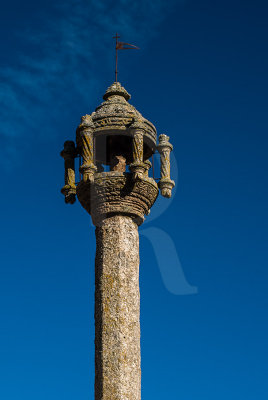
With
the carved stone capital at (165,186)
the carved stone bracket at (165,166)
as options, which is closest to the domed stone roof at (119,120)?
the carved stone bracket at (165,166)

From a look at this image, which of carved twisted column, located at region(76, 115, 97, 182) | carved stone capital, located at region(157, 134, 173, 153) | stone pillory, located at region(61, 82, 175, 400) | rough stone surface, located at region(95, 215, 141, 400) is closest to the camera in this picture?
Result: rough stone surface, located at region(95, 215, 141, 400)

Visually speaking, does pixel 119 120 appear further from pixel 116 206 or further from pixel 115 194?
pixel 116 206

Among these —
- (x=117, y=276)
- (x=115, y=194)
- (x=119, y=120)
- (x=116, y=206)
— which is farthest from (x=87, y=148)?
(x=117, y=276)

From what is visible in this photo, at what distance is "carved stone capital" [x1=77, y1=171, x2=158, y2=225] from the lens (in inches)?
559

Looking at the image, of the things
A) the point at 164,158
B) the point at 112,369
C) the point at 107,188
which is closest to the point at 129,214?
the point at 107,188

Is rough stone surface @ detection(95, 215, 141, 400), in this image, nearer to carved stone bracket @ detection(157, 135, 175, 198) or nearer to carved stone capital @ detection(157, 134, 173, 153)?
carved stone bracket @ detection(157, 135, 175, 198)

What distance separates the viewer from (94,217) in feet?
47.3

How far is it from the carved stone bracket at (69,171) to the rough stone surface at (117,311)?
1.09 m

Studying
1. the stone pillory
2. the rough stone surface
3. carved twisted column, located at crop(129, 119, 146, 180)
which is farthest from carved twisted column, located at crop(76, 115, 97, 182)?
the rough stone surface

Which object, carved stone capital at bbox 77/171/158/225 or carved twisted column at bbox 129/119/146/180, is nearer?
carved twisted column at bbox 129/119/146/180

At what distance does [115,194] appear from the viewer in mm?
14227

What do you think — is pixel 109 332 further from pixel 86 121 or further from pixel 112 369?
pixel 86 121

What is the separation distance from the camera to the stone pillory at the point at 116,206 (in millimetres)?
12852

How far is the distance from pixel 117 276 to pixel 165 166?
9.13 feet
